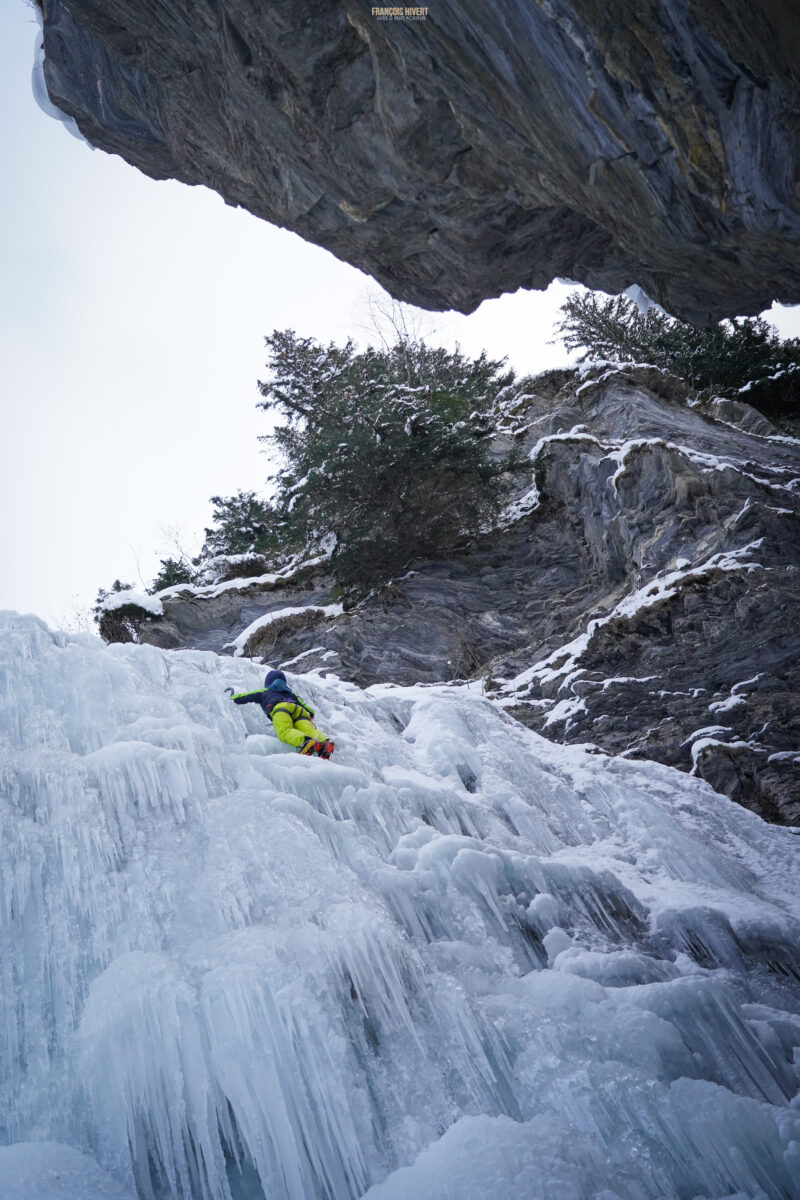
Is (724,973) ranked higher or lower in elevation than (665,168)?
lower

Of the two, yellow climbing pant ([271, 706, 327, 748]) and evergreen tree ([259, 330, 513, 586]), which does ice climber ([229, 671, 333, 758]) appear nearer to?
yellow climbing pant ([271, 706, 327, 748])

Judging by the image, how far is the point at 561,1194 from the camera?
8.73 ft

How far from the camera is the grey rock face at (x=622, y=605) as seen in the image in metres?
7.59

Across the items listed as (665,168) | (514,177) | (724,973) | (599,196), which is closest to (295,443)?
(514,177)

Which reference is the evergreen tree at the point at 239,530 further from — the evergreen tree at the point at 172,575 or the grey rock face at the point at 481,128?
the grey rock face at the point at 481,128

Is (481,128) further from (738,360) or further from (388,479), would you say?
(738,360)

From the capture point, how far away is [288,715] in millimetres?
5477

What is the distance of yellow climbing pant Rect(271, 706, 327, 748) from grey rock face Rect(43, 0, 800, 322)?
5317 millimetres

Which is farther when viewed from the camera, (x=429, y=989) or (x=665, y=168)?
(x=665, y=168)

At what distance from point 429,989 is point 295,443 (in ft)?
41.7

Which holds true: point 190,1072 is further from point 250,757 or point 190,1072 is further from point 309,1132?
point 250,757

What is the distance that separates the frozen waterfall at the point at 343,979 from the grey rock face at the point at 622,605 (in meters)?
2.28

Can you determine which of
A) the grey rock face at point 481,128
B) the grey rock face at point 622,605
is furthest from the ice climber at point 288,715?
the grey rock face at point 481,128

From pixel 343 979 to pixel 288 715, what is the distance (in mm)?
2371
